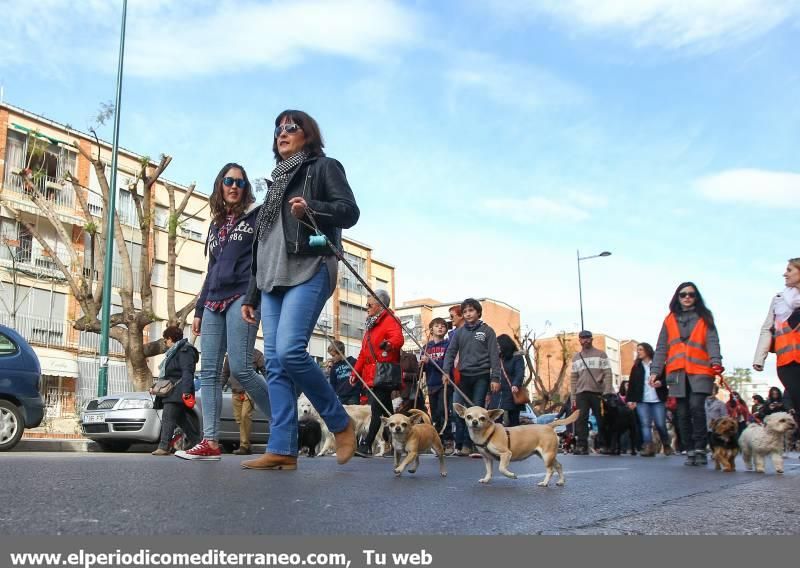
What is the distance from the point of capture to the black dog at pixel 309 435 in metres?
10.7

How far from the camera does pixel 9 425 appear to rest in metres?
10.5

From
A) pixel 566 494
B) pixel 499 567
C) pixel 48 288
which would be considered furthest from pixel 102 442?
pixel 48 288

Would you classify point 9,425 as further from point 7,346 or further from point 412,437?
point 412,437

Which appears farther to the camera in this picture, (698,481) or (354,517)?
(698,481)

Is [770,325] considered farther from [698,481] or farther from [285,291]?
[285,291]

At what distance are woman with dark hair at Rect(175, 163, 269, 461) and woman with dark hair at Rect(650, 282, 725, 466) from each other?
4.82 m

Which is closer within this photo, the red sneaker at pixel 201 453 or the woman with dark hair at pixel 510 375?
the red sneaker at pixel 201 453

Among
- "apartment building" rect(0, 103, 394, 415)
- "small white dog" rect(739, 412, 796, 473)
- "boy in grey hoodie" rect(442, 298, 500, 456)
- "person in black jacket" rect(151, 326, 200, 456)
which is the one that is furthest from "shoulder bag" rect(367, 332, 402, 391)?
"apartment building" rect(0, 103, 394, 415)

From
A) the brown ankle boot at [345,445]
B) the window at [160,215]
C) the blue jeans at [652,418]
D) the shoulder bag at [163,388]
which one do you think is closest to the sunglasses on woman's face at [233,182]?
the brown ankle boot at [345,445]

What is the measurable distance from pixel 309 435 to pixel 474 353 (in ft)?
8.37

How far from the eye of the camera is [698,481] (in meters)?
5.95

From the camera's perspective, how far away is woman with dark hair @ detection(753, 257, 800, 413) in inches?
281

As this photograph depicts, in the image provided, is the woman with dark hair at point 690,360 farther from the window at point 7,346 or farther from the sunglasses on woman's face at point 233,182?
the window at point 7,346

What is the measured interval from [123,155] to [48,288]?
699 centimetres
